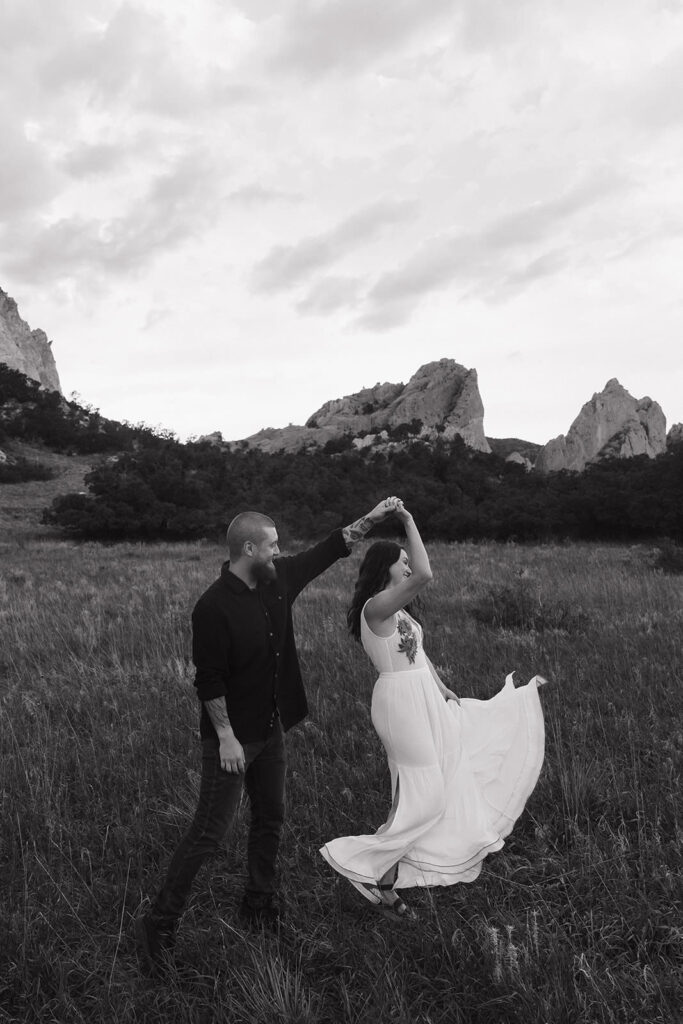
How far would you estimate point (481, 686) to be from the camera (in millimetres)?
5863

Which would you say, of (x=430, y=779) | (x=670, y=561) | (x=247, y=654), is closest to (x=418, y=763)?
(x=430, y=779)

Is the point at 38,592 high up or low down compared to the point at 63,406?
down

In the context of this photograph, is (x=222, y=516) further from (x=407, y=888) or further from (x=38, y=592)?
(x=407, y=888)

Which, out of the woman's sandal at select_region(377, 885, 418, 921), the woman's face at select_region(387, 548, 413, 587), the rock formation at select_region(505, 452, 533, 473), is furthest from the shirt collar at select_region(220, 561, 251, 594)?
the rock formation at select_region(505, 452, 533, 473)

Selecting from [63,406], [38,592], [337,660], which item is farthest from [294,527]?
[63,406]

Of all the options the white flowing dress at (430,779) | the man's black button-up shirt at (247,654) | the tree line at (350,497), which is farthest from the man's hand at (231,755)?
the tree line at (350,497)

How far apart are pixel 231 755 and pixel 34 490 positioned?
29517mm

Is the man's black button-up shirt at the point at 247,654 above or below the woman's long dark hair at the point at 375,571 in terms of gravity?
below

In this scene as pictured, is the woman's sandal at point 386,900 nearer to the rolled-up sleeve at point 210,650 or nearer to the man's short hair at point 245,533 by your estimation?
the rolled-up sleeve at point 210,650

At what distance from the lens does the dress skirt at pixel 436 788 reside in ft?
10.3

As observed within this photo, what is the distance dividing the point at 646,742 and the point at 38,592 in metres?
10.5

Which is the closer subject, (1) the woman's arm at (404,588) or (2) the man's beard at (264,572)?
(2) the man's beard at (264,572)

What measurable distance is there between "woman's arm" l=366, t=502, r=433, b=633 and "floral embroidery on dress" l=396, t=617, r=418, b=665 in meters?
0.14

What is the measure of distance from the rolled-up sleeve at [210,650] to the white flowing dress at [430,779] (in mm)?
996
